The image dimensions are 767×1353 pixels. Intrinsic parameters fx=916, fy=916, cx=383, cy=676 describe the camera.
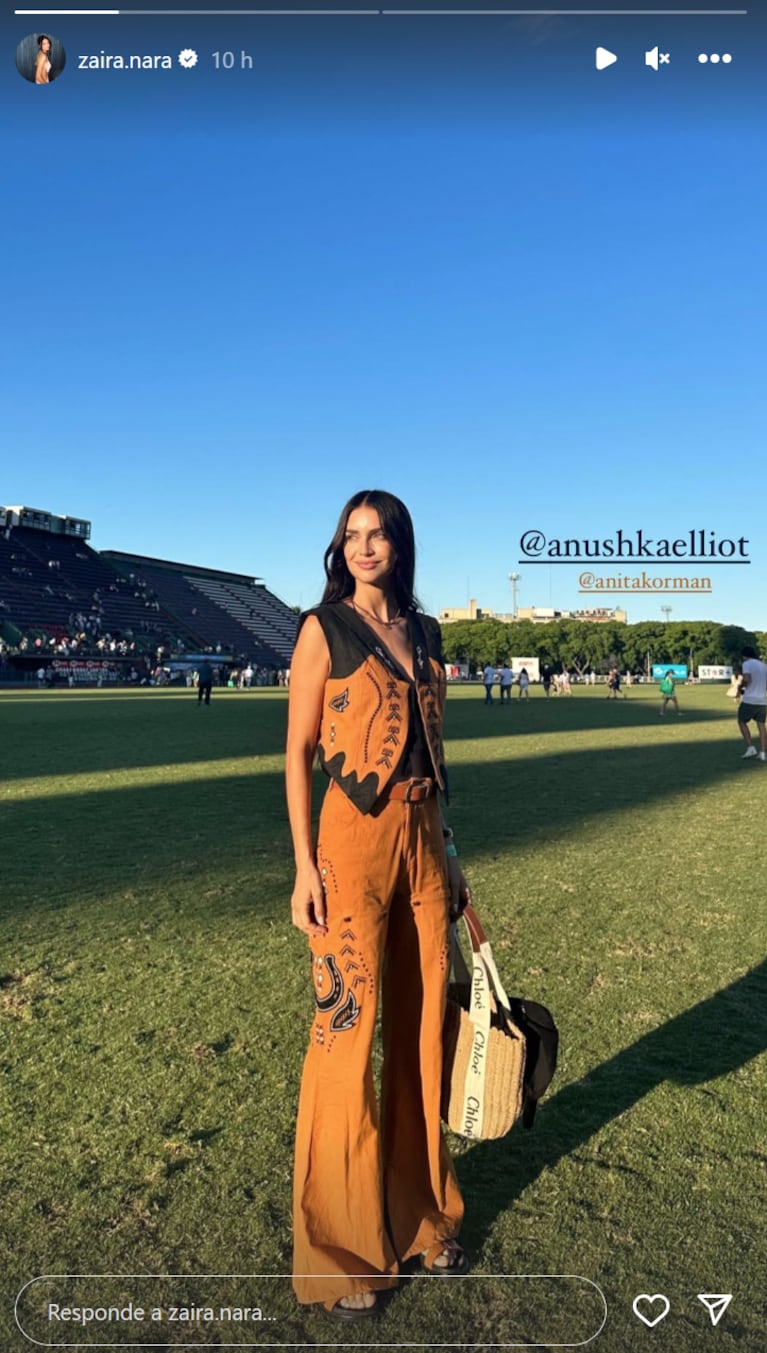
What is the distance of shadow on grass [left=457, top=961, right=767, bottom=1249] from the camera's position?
2.78 metres

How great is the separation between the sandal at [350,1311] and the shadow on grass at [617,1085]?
1.26ft

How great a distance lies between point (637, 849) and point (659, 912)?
202 cm

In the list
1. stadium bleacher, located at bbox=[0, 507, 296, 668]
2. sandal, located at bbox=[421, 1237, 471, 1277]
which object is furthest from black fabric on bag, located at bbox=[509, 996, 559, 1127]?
stadium bleacher, located at bbox=[0, 507, 296, 668]

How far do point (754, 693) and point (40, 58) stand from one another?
14.0 m

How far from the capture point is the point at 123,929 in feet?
17.4

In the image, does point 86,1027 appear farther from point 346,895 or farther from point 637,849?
point 637,849

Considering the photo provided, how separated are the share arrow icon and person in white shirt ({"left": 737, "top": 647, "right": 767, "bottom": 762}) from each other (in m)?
12.9

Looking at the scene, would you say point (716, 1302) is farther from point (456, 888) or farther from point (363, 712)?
point (363, 712)

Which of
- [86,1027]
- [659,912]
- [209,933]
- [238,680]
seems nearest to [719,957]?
[659,912]

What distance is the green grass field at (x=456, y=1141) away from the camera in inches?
91.8

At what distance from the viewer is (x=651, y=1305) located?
221 centimetres

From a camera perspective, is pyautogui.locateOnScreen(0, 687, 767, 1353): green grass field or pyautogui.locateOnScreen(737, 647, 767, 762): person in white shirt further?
pyautogui.locateOnScreen(737, 647, 767, 762): person in white shirt

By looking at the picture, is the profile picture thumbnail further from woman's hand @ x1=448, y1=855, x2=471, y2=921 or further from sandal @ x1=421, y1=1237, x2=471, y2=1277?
sandal @ x1=421, y1=1237, x2=471, y2=1277

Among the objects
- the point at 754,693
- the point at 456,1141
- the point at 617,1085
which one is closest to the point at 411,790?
the point at 456,1141
